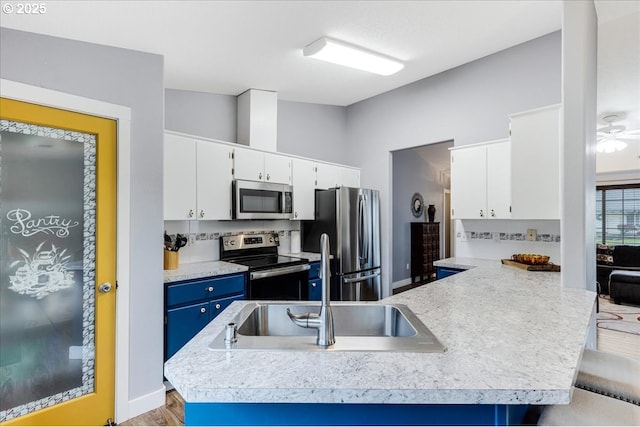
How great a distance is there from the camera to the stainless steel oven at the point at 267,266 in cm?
307

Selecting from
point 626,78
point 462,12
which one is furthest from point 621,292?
point 462,12

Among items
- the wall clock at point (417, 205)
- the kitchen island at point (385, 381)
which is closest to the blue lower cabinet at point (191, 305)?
the kitchen island at point (385, 381)

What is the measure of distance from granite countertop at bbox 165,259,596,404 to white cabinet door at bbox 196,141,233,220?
180 cm

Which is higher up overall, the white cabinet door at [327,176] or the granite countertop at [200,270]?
the white cabinet door at [327,176]

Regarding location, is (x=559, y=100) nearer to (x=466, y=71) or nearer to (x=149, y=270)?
(x=466, y=71)

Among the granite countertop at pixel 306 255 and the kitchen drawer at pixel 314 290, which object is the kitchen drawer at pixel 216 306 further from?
the granite countertop at pixel 306 255

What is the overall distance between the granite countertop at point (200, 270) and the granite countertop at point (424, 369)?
1.33 m

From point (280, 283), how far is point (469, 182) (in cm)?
216

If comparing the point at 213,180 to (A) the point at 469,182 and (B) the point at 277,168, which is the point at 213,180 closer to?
(B) the point at 277,168

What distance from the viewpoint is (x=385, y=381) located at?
0.89 meters

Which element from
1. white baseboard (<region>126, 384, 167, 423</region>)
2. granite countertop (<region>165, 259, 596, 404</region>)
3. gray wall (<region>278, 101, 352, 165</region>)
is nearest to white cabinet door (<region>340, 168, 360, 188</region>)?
gray wall (<region>278, 101, 352, 165</region>)

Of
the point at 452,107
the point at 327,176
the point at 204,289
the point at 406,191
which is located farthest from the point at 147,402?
the point at 406,191

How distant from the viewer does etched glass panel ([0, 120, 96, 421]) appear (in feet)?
6.21

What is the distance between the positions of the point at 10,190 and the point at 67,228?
13.6 inches
